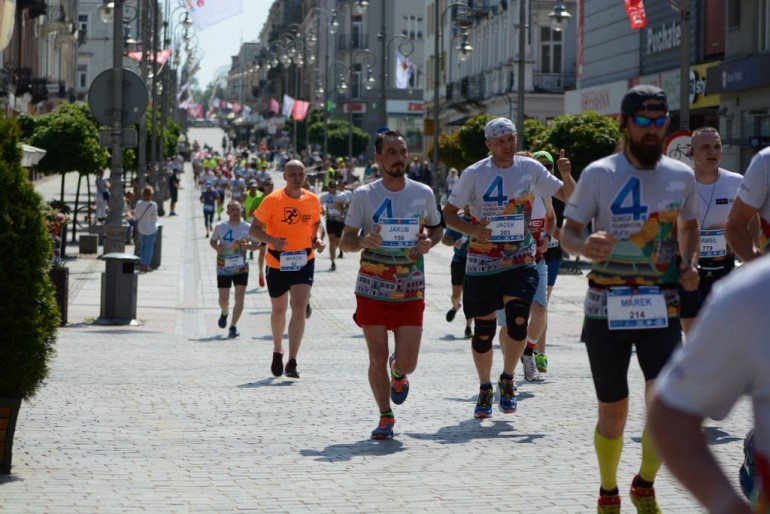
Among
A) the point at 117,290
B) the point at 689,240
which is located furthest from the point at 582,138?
the point at 689,240

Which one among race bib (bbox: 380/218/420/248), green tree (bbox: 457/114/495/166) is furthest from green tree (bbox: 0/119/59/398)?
green tree (bbox: 457/114/495/166)

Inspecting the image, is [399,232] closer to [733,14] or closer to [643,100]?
[643,100]

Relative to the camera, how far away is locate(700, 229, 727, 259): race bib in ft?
28.8

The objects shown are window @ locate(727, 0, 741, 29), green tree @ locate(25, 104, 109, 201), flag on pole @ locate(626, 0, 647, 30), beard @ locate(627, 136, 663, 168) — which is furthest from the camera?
flag on pole @ locate(626, 0, 647, 30)

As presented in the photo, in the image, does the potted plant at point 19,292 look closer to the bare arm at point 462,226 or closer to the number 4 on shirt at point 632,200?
the bare arm at point 462,226

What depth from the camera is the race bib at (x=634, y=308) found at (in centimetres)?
580

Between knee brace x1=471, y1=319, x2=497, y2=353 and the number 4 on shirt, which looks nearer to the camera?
the number 4 on shirt

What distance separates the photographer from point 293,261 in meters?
11.6

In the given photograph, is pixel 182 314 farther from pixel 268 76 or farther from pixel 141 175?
pixel 268 76

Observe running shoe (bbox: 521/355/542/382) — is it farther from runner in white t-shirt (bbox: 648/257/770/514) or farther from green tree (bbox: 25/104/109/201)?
green tree (bbox: 25/104/109/201)

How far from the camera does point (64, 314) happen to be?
1689 centimetres

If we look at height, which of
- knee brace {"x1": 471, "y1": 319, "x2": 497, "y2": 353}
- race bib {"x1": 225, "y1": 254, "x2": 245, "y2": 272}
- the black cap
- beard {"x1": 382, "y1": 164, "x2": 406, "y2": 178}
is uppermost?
the black cap

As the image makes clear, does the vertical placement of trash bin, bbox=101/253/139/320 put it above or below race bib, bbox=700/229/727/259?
below

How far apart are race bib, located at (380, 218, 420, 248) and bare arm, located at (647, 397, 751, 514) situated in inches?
234
